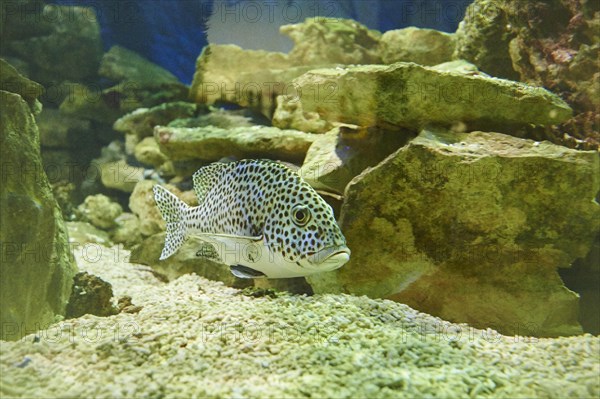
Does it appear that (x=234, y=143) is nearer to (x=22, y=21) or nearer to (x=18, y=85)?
(x=18, y=85)

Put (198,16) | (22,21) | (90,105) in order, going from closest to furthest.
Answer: (198,16)
(22,21)
(90,105)

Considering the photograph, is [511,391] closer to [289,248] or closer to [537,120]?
[289,248]

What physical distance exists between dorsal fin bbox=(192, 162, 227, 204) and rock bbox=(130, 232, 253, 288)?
0.59m

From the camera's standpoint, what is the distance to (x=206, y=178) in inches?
153

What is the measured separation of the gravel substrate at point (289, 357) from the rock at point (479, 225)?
0.44 m

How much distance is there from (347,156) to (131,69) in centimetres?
731

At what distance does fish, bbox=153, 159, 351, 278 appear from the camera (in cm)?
297

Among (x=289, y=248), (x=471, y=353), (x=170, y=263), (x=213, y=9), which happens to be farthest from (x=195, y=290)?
(x=213, y=9)

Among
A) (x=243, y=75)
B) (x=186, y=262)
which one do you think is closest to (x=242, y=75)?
(x=243, y=75)

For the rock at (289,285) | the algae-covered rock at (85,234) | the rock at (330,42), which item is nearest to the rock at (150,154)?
the algae-covered rock at (85,234)

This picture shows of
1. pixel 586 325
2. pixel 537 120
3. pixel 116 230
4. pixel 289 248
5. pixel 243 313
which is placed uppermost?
pixel 537 120

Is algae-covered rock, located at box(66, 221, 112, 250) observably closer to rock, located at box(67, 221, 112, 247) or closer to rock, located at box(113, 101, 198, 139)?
rock, located at box(67, 221, 112, 247)

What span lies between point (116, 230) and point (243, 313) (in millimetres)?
5806

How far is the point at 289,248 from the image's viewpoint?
9.82ft
